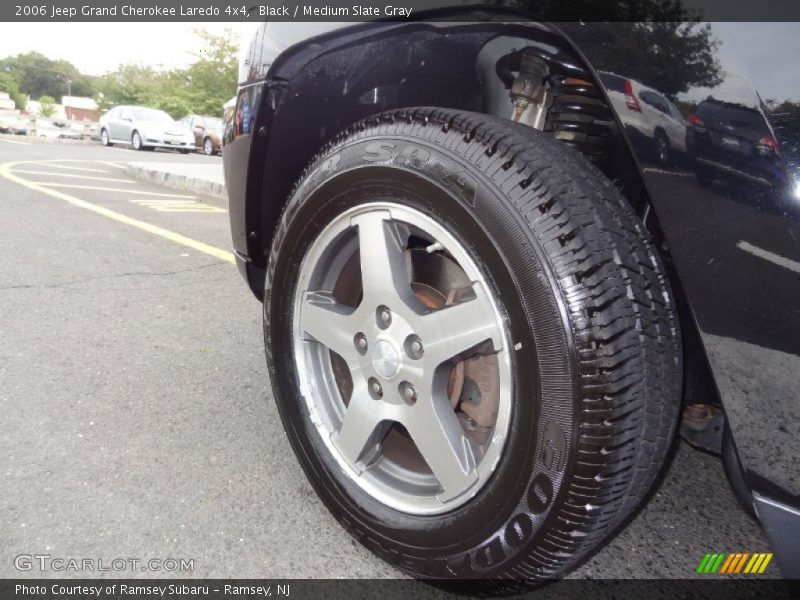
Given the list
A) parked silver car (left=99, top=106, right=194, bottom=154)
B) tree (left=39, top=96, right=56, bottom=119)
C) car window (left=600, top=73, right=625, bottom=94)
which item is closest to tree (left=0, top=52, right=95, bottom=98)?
tree (left=39, top=96, right=56, bottom=119)

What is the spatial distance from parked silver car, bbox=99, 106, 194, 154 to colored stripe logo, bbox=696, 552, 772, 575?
21008mm

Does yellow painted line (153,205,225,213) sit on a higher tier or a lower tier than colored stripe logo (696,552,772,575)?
higher

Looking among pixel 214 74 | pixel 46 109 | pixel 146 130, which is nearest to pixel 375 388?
pixel 146 130

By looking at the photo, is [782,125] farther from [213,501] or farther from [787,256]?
[213,501]

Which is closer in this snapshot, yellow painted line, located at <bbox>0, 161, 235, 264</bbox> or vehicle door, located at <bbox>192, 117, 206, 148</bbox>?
yellow painted line, located at <bbox>0, 161, 235, 264</bbox>

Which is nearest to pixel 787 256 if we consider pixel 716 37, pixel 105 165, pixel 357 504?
pixel 716 37

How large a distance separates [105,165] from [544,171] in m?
12.9

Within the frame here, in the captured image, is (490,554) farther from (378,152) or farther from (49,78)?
(49,78)

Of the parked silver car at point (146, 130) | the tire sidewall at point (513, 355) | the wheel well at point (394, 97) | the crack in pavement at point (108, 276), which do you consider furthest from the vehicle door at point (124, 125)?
the tire sidewall at point (513, 355)

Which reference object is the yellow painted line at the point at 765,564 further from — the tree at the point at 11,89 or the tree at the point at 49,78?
the tree at the point at 49,78

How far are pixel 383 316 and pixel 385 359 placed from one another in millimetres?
103

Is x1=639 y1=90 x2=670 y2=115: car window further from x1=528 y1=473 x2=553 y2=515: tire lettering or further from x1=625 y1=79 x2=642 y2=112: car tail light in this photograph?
x1=528 y1=473 x2=553 y2=515: tire lettering

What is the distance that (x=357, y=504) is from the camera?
1446 millimetres

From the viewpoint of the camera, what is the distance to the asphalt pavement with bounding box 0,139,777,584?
1.51m
